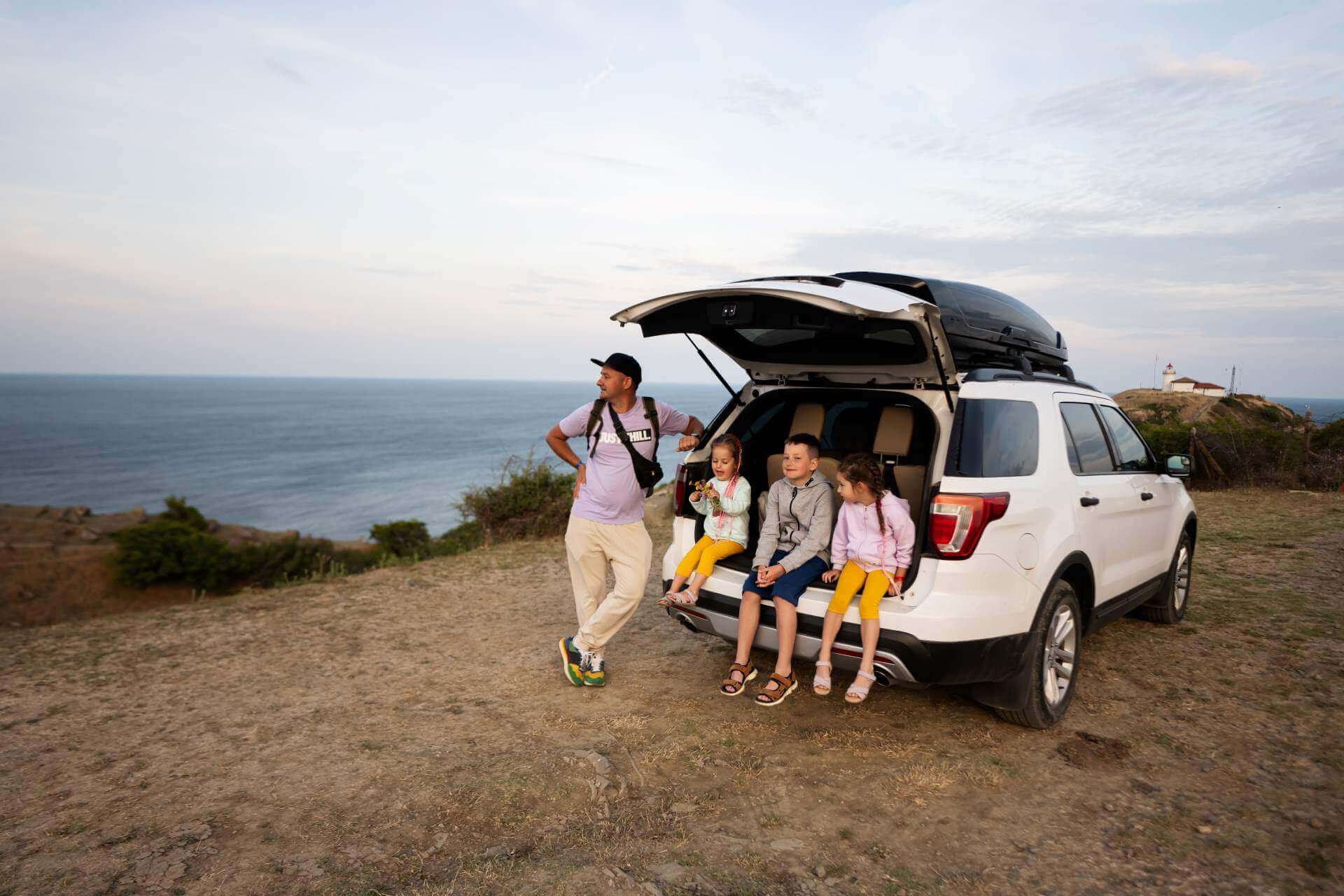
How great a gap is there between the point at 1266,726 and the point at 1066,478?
1.65 m

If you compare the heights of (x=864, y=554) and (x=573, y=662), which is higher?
(x=864, y=554)


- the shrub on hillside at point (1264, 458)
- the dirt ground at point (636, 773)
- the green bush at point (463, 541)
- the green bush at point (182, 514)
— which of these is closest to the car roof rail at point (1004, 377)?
the dirt ground at point (636, 773)

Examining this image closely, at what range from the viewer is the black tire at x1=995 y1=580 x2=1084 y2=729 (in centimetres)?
373

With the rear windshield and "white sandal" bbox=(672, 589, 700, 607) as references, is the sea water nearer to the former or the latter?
the rear windshield

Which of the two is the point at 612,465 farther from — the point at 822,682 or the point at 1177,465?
the point at 1177,465

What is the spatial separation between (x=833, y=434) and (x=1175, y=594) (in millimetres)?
3053

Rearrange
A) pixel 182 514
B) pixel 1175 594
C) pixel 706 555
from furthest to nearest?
pixel 182 514, pixel 1175 594, pixel 706 555

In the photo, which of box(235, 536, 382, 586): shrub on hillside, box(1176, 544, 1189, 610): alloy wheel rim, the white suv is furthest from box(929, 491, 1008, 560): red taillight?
box(235, 536, 382, 586): shrub on hillside

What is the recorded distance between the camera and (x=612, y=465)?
15.0 ft

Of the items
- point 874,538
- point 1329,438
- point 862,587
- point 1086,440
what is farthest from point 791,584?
point 1329,438

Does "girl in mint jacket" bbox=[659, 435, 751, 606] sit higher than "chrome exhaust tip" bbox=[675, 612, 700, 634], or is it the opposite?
"girl in mint jacket" bbox=[659, 435, 751, 606]

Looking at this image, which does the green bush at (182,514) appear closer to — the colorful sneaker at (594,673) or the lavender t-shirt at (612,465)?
the colorful sneaker at (594,673)

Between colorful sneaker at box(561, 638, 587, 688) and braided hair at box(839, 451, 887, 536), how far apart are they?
6.53 feet

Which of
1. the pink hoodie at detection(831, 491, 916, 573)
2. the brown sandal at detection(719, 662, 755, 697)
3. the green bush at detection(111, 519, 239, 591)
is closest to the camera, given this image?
the pink hoodie at detection(831, 491, 916, 573)
